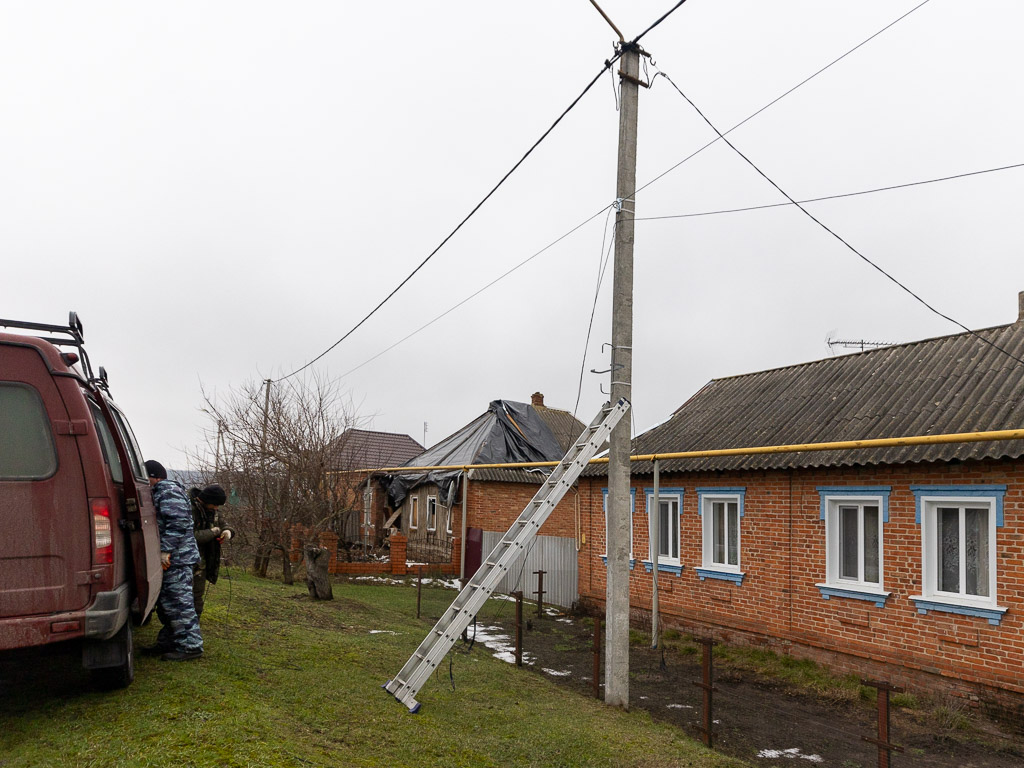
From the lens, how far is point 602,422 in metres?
8.12

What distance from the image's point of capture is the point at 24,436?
4.24 metres

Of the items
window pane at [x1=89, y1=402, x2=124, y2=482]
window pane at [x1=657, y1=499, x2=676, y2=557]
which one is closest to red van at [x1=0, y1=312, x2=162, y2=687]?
window pane at [x1=89, y1=402, x2=124, y2=482]

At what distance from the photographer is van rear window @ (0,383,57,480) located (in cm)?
420

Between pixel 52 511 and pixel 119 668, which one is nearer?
pixel 52 511

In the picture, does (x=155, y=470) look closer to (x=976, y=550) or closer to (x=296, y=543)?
(x=976, y=550)

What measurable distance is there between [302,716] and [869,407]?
358 inches

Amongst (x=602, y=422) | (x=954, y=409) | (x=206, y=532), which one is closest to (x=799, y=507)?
(x=954, y=409)

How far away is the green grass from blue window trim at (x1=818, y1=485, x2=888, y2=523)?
4.49 meters

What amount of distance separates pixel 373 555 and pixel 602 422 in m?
15.3

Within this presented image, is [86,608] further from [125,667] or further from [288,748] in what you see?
[288,748]

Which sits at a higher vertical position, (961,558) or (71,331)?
(71,331)

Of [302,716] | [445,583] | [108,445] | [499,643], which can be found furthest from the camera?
[445,583]

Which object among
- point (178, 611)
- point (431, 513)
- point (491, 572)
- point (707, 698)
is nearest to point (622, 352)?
point (491, 572)

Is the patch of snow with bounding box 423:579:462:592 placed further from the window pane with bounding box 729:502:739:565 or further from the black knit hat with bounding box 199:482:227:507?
the black knit hat with bounding box 199:482:227:507
